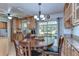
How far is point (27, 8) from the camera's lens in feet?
5.79

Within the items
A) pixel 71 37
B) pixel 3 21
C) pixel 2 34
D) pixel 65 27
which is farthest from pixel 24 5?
pixel 71 37

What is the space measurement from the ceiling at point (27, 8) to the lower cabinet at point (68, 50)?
1.32 ft

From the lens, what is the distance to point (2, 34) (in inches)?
70.1

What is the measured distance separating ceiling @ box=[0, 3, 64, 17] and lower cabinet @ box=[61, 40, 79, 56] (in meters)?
0.40

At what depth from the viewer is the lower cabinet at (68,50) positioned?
5.54ft

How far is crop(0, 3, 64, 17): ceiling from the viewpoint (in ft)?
5.72

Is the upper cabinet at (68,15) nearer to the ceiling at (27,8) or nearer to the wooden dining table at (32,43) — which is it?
the ceiling at (27,8)

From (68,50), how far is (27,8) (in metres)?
0.69

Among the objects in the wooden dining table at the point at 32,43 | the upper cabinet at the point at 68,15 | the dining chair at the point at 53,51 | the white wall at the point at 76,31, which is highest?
the upper cabinet at the point at 68,15

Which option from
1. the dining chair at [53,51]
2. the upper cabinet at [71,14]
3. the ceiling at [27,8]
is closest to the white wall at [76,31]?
the upper cabinet at [71,14]

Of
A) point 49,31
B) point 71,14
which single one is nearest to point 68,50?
point 49,31

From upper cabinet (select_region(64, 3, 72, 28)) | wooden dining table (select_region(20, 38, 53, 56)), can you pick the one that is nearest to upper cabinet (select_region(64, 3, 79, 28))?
upper cabinet (select_region(64, 3, 72, 28))

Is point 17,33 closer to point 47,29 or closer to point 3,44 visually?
point 3,44

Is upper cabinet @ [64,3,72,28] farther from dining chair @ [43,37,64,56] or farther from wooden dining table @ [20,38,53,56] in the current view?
wooden dining table @ [20,38,53,56]
